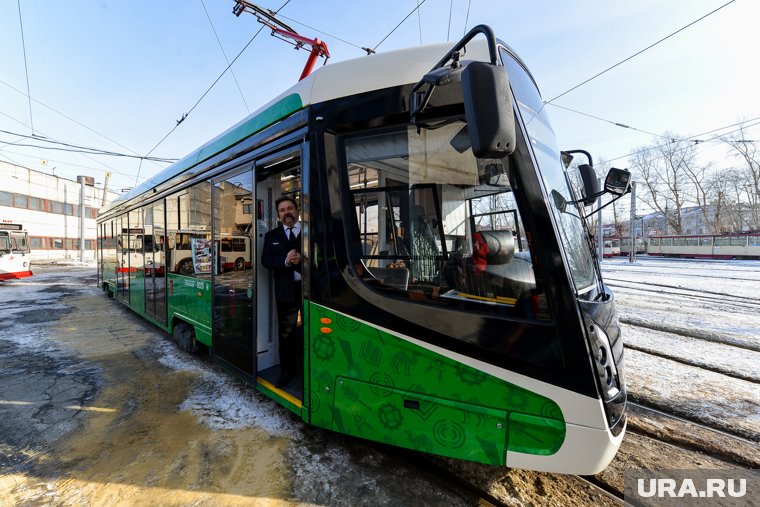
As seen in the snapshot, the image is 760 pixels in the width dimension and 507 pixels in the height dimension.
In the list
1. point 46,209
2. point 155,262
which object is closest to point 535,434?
point 155,262

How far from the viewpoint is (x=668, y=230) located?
172ft

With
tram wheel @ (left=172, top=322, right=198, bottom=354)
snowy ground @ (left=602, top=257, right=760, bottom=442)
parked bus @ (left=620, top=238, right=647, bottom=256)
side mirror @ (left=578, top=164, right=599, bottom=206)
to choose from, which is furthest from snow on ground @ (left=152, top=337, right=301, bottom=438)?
parked bus @ (left=620, top=238, right=647, bottom=256)

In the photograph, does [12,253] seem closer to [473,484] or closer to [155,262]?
[155,262]

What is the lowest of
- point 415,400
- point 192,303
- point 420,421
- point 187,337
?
point 187,337

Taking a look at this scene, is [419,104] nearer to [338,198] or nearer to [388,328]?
[338,198]

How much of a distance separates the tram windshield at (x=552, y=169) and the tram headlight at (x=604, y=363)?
0.25m

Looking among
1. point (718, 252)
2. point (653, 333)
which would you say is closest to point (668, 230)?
point (718, 252)

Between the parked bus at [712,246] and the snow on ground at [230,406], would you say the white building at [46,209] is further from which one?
the parked bus at [712,246]

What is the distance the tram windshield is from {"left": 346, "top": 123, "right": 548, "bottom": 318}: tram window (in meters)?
0.28

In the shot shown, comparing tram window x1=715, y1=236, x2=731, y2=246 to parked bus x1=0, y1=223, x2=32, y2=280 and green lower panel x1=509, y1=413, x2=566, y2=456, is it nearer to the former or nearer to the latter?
green lower panel x1=509, y1=413, x2=566, y2=456

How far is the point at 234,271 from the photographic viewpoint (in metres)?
3.63

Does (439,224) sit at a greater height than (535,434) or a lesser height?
greater

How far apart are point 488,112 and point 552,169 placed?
0.97 m

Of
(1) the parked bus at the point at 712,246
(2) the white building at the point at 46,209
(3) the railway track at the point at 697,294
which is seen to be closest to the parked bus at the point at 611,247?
(1) the parked bus at the point at 712,246
